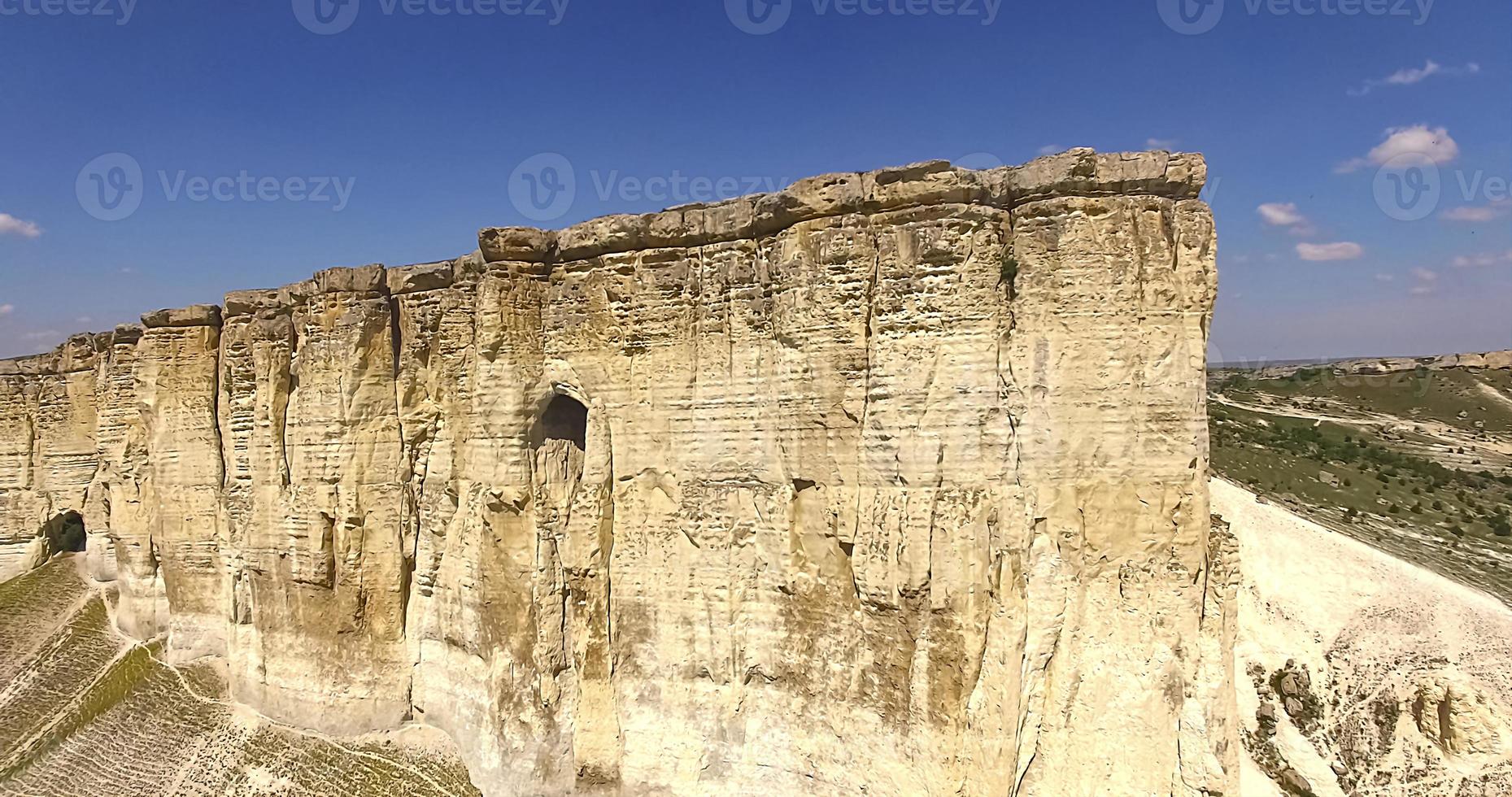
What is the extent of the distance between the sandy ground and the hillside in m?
3.22

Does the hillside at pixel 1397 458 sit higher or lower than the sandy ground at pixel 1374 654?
higher

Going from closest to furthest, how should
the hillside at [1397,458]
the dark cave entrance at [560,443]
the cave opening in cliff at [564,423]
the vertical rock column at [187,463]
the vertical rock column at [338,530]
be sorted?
the dark cave entrance at [560,443], the cave opening in cliff at [564,423], the vertical rock column at [338,530], the vertical rock column at [187,463], the hillside at [1397,458]

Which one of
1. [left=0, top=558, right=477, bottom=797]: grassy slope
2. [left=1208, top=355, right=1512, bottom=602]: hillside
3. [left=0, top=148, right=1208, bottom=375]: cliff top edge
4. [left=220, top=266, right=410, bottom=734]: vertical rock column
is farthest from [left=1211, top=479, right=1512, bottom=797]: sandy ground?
[left=220, top=266, right=410, bottom=734]: vertical rock column

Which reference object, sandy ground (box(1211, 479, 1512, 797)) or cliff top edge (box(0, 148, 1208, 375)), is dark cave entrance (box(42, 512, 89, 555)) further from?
sandy ground (box(1211, 479, 1512, 797))

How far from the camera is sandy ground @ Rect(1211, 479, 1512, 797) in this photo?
52.3 ft

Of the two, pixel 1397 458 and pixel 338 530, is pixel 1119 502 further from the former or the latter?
pixel 1397 458

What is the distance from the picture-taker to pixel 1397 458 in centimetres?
3831

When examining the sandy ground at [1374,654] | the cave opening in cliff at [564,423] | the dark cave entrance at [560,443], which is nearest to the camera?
the dark cave entrance at [560,443]

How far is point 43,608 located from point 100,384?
6.01 meters

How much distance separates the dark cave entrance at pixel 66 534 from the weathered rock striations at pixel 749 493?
886cm

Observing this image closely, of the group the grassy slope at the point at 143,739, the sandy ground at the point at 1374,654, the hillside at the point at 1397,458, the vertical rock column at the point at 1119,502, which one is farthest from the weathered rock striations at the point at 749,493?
the hillside at the point at 1397,458

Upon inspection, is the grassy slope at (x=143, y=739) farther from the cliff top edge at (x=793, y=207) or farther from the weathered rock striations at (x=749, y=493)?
the cliff top edge at (x=793, y=207)

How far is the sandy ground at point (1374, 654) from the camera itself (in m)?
15.9

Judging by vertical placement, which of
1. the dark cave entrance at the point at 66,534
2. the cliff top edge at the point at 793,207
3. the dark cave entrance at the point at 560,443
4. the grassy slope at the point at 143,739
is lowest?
the grassy slope at the point at 143,739
